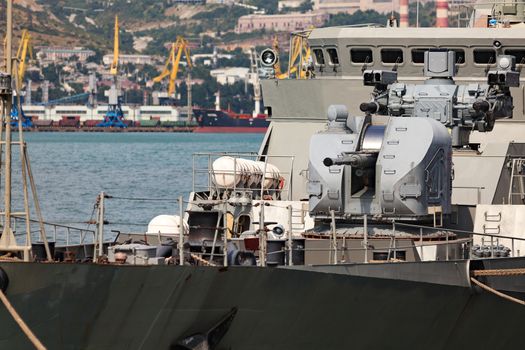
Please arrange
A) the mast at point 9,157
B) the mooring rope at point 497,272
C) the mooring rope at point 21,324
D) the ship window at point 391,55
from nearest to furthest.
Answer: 1. the mooring rope at point 21,324
2. the mast at point 9,157
3. the mooring rope at point 497,272
4. the ship window at point 391,55

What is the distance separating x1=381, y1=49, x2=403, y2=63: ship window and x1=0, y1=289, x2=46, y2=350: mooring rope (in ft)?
30.0

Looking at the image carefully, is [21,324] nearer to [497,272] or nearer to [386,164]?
[386,164]

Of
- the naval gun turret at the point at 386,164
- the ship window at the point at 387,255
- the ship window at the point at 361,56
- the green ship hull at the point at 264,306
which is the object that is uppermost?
the ship window at the point at 361,56

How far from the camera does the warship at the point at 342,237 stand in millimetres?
15062

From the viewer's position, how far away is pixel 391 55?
2177cm

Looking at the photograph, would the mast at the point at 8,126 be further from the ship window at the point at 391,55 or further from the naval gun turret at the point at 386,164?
the ship window at the point at 391,55

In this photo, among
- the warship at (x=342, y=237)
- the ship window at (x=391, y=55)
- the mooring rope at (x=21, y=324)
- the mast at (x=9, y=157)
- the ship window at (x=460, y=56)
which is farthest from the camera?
the ship window at (x=391, y=55)

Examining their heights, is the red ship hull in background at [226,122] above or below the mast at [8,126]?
below

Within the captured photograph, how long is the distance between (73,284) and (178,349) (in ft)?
5.03

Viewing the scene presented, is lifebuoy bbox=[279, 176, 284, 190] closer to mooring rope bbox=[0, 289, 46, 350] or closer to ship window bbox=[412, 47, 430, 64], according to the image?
ship window bbox=[412, 47, 430, 64]

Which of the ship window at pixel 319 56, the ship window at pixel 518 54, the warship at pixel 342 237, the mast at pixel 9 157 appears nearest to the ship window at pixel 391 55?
the warship at pixel 342 237

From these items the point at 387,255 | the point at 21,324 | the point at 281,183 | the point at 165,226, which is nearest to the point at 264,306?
the point at 387,255

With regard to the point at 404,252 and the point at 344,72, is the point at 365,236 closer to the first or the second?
the point at 404,252

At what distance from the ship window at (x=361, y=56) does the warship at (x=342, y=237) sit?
43 millimetres
